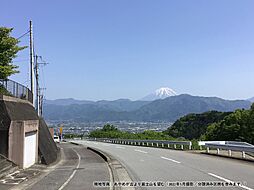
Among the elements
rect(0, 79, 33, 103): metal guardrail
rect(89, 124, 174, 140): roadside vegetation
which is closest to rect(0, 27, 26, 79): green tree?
rect(0, 79, 33, 103): metal guardrail

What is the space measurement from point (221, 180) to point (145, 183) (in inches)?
101

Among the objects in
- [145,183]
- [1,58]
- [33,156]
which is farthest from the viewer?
[1,58]

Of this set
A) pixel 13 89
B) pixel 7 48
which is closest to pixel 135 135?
pixel 7 48

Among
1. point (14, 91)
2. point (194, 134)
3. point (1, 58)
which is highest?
point (1, 58)

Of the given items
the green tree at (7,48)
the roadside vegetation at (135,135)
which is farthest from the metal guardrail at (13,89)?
the roadside vegetation at (135,135)

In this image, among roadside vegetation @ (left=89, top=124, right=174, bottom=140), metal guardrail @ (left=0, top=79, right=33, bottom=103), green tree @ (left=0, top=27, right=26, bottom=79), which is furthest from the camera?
roadside vegetation @ (left=89, top=124, right=174, bottom=140)

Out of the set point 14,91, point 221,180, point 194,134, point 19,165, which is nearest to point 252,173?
point 221,180

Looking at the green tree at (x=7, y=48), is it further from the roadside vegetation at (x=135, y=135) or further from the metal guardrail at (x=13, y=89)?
the roadside vegetation at (x=135, y=135)

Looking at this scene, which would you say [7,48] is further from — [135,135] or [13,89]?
[135,135]

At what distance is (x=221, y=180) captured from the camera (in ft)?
41.2

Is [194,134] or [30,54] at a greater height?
[30,54]

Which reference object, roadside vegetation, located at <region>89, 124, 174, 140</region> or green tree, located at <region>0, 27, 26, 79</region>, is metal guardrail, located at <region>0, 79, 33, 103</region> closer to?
green tree, located at <region>0, 27, 26, 79</region>

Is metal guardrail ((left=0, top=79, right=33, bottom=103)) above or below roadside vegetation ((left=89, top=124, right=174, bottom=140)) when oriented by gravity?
above

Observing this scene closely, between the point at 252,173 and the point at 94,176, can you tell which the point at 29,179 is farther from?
the point at 252,173
